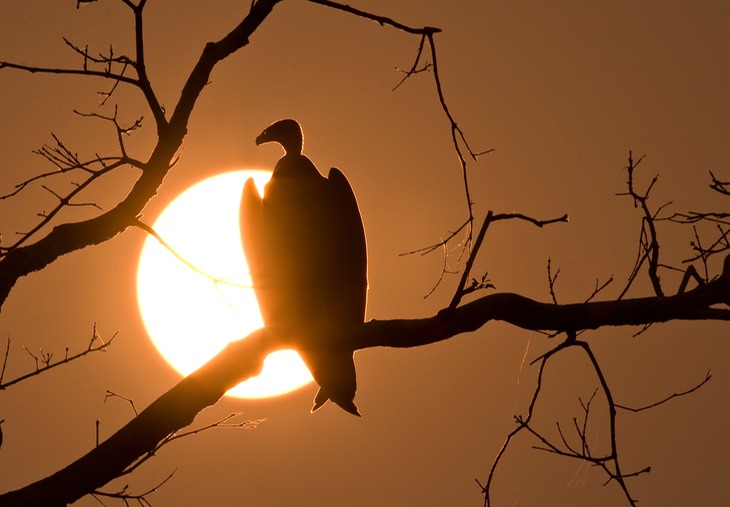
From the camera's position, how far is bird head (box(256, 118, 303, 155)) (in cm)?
622

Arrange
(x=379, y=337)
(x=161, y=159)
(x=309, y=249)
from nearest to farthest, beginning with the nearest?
1. (x=379, y=337)
2. (x=161, y=159)
3. (x=309, y=249)

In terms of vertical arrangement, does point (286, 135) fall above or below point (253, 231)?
above

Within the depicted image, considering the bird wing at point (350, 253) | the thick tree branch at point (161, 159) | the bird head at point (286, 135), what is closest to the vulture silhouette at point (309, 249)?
the bird wing at point (350, 253)

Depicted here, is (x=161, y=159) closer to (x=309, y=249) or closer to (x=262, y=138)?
→ (x=309, y=249)

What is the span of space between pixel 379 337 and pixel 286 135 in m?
2.79

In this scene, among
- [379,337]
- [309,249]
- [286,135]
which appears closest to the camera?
[379,337]

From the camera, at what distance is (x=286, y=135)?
20.5 ft

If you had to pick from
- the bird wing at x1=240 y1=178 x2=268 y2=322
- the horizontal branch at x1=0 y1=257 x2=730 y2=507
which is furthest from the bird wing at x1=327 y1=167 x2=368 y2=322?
the horizontal branch at x1=0 y1=257 x2=730 y2=507

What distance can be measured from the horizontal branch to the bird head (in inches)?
101

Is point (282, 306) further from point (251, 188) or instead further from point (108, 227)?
point (108, 227)

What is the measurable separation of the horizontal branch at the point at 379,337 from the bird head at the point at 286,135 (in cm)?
256

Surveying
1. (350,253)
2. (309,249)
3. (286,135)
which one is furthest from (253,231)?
(286,135)

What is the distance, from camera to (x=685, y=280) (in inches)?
140

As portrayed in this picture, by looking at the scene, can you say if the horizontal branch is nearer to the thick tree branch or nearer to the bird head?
the thick tree branch
